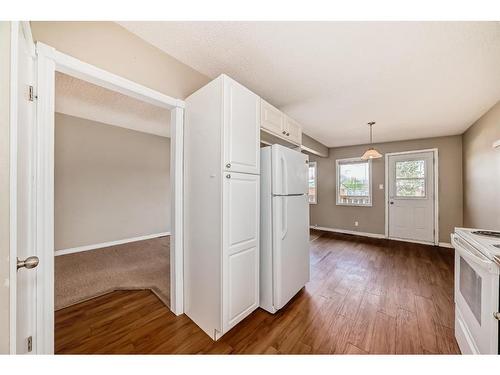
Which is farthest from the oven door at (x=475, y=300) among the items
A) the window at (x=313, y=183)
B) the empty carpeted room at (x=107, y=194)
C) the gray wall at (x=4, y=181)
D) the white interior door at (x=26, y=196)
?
the window at (x=313, y=183)

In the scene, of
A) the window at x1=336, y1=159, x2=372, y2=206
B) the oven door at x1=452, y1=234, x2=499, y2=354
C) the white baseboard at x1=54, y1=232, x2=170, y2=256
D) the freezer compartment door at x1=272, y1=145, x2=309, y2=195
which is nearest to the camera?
the oven door at x1=452, y1=234, x2=499, y2=354

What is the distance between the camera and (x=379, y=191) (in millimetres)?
5078

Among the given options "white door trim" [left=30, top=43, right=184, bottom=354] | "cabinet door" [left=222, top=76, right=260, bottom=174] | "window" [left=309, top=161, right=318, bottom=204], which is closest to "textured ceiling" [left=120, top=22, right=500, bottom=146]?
"cabinet door" [left=222, top=76, right=260, bottom=174]

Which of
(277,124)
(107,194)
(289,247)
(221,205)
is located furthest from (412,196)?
(107,194)

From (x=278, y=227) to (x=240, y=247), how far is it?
0.45m

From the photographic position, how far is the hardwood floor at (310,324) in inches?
58.8

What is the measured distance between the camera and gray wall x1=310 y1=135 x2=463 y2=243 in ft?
14.0

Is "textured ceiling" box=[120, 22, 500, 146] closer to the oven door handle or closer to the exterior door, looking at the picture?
the oven door handle

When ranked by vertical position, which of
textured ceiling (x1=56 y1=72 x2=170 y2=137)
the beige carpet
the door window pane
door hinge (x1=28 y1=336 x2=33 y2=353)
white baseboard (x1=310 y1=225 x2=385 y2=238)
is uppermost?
textured ceiling (x1=56 y1=72 x2=170 y2=137)

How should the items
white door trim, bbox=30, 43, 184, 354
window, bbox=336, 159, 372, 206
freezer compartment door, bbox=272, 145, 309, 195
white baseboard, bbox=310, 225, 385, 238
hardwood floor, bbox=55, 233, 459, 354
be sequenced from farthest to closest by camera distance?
window, bbox=336, 159, 372, 206
white baseboard, bbox=310, 225, 385, 238
freezer compartment door, bbox=272, 145, 309, 195
hardwood floor, bbox=55, 233, 459, 354
white door trim, bbox=30, 43, 184, 354

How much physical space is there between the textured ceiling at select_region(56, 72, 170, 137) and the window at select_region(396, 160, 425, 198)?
A: 5.52 metres
